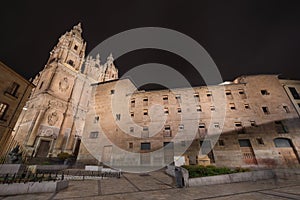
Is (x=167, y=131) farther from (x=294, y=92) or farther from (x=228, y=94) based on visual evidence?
(x=294, y=92)

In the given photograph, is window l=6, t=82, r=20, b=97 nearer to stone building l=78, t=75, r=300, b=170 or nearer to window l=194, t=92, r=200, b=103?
stone building l=78, t=75, r=300, b=170

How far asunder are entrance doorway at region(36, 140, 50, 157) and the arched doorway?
39476 mm

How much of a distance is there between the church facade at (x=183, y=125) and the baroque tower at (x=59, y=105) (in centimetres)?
22

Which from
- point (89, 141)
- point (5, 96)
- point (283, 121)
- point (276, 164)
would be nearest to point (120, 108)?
point (89, 141)

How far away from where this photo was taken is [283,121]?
20.5 m

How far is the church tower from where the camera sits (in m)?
26.8

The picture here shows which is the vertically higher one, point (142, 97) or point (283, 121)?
point (142, 97)

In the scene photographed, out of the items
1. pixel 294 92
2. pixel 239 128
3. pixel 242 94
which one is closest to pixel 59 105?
pixel 239 128

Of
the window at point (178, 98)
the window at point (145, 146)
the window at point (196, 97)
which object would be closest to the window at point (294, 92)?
the window at point (196, 97)

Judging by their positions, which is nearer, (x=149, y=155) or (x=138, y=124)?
(x=149, y=155)

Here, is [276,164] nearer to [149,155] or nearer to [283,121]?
[283,121]

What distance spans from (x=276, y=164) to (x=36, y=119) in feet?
135

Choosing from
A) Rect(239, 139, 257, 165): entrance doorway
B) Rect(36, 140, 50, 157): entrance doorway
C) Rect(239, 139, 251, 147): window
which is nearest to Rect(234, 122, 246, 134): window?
Rect(239, 139, 251, 147): window

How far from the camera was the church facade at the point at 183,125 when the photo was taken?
760 inches
